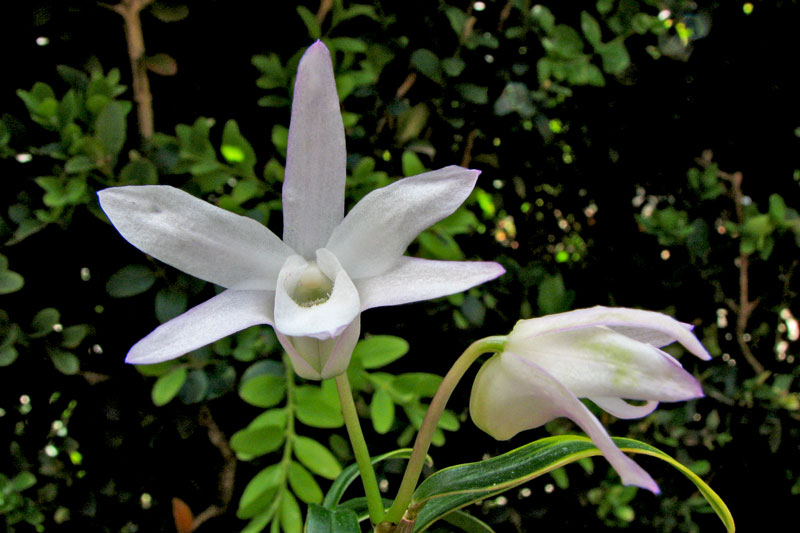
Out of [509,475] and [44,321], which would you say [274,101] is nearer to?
[44,321]

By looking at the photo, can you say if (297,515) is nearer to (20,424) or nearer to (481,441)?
(481,441)

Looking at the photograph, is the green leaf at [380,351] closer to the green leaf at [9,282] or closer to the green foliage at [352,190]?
the green foliage at [352,190]

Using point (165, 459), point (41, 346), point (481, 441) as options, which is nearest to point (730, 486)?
point (481, 441)

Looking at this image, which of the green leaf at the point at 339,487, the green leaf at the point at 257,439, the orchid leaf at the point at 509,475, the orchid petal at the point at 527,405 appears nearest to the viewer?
the orchid petal at the point at 527,405

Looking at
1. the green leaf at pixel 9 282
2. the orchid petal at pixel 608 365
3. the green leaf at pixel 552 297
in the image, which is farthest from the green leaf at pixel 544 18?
the green leaf at pixel 9 282

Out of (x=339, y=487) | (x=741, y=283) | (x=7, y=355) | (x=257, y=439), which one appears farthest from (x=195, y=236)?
(x=741, y=283)
